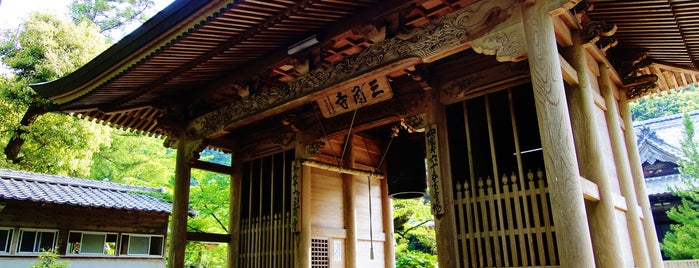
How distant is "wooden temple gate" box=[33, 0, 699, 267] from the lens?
512 centimetres

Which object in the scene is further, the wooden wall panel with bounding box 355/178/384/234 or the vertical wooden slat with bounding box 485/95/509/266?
the wooden wall panel with bounding box 355/178/384/234

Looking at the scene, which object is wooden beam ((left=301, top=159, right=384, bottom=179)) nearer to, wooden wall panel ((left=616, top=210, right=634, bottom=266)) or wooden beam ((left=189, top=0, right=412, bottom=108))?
wooden beam ((left=189, top=0, right=412, bottom=108))

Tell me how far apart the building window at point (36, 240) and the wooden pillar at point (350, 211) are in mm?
8593

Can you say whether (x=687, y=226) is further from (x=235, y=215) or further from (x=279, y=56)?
(x=279, y=56)

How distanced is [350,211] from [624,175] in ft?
15.6

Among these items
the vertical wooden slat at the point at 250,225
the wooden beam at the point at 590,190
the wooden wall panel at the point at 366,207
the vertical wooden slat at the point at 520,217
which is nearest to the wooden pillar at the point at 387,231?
the wooden wall panel at the point at 366,207

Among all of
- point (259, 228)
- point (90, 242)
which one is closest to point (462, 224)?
point (259, 228)

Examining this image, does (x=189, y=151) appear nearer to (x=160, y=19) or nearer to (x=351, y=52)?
(x=160, y=19)

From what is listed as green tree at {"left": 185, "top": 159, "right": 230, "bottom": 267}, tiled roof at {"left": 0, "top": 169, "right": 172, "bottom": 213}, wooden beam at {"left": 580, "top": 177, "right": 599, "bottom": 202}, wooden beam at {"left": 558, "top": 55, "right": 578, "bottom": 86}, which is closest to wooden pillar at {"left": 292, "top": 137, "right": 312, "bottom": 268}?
wooden beam at {"left": 580, "top": 177, "right": 599, "bottom": 202}

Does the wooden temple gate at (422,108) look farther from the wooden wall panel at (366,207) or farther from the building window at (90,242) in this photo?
the building window at (90,242)

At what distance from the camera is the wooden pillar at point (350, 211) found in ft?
29.9

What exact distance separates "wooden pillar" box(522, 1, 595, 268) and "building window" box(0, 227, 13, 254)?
13.4m

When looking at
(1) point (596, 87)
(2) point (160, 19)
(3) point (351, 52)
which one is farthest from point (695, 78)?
(2) point (160, 19)

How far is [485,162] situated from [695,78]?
12.8 feet
